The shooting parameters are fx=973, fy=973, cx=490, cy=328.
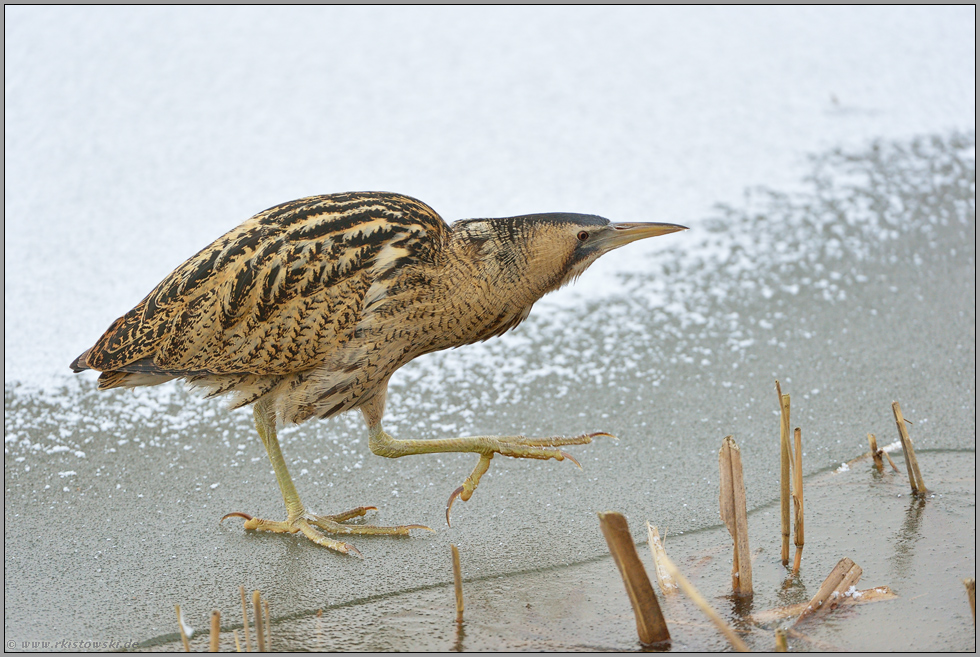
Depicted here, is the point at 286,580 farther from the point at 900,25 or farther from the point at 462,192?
the point at 900,25

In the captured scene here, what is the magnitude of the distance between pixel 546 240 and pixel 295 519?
1012mm

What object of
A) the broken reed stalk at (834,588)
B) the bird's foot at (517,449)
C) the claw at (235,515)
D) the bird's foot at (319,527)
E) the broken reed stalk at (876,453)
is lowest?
the broken reed stalk at (834,588)

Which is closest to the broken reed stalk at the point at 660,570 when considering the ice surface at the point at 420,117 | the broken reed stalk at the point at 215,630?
the broken reed stalk at the point at 215,630

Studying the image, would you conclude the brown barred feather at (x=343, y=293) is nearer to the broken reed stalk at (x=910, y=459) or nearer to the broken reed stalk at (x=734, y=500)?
the broken reed stalk at (x=734, y=500)

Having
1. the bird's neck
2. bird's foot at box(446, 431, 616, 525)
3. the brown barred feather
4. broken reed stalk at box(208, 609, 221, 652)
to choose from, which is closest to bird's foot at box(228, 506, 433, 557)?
bird's foot at box(446, 431, 616, 525)

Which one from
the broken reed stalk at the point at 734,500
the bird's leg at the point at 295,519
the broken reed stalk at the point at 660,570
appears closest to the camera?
the broken reed stalk at the point at 734,500

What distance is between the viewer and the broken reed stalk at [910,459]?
2.46 meters

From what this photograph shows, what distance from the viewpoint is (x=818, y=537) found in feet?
7.98

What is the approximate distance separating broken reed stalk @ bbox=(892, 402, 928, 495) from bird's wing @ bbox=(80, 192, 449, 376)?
1256mm

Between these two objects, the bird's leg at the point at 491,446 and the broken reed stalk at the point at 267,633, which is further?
the bird's leg at the point at 491,446

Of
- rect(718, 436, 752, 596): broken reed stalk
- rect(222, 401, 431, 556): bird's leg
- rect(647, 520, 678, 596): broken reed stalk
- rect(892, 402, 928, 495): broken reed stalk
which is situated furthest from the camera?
rect(222, 401, 431, 556): bird's leg

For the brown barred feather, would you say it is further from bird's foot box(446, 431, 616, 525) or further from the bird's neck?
bird's foot box(446, 431, 616, 525)

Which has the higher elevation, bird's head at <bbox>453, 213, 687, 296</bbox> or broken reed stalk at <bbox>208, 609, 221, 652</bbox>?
bird's head at <bbox>453, 213, 687, 296</bbox>

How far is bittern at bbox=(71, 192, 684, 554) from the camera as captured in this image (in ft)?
8.16
